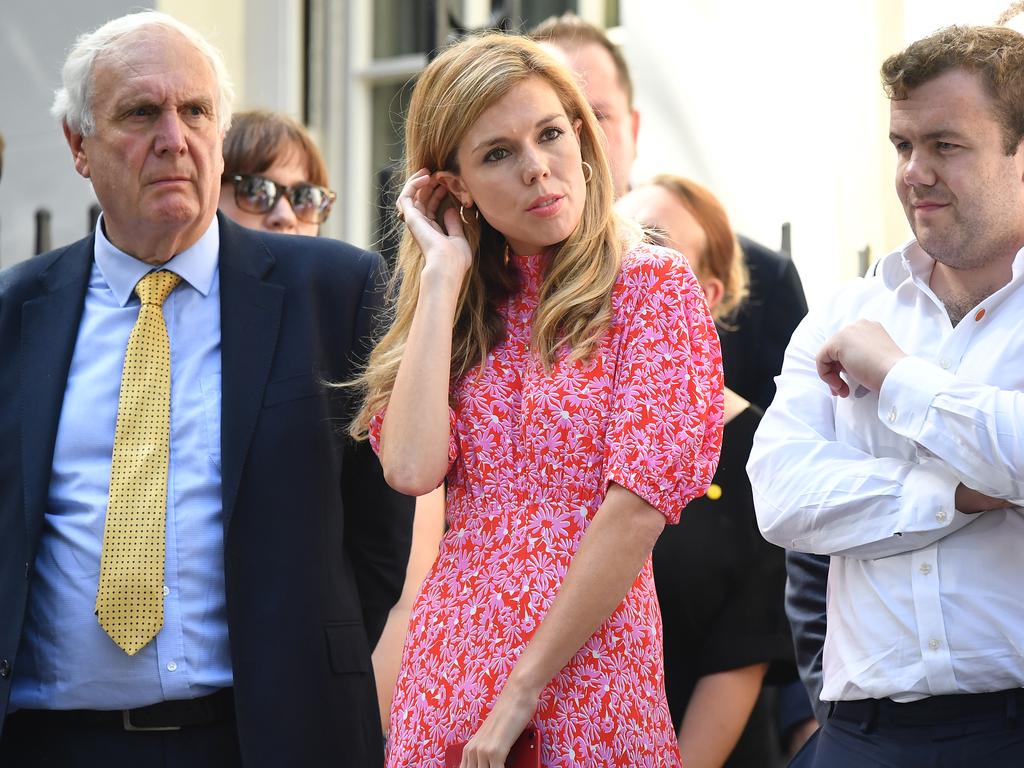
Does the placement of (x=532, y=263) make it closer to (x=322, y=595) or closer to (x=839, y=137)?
(x=322, y=595)

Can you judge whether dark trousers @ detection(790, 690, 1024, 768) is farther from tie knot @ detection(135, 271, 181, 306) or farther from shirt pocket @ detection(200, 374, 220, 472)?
tie knot @ detection(135, 271, 181, 306)

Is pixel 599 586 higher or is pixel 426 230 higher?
pixel 426 230

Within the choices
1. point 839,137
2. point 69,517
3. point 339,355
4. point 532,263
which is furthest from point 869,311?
point 839,137

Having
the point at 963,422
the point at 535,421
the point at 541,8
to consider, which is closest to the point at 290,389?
the point at 535,421

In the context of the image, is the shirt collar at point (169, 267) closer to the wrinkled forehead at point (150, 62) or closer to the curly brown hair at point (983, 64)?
the wrinkled forehead at point (150, 62)

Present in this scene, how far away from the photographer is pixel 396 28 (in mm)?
7309

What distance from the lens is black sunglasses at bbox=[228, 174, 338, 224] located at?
162 inches

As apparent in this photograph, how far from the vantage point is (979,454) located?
2.42 meters

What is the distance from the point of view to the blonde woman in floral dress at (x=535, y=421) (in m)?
2.54

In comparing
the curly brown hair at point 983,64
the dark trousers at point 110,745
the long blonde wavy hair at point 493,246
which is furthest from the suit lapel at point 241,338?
the curly brown hair at point 983,64

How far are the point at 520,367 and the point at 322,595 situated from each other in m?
0.63

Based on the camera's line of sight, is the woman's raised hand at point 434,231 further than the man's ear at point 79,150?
No

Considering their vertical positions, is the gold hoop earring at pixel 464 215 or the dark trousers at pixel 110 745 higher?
the gold hoop earring at pixel 464 215

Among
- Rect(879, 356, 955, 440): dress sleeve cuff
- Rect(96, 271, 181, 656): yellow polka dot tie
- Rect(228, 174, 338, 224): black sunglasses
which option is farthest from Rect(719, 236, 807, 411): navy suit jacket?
Rect(96, 271, 181, 656): yellow polka dot tie
